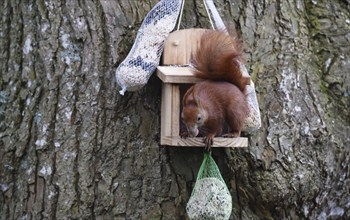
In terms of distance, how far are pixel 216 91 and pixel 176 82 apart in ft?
0.47

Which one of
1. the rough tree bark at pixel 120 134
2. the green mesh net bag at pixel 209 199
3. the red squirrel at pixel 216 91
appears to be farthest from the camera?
the rough tree bark at pixel 120 134

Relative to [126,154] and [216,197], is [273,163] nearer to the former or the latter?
[216,197]

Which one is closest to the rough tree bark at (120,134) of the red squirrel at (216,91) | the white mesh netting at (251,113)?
the white mesh netting at (251,113)

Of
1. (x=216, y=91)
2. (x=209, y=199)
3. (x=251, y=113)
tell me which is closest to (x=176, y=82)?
(x=216, y=91)

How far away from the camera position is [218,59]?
7.26ft

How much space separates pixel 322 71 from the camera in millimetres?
2725

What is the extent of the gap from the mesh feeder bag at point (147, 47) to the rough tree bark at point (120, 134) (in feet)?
0.53

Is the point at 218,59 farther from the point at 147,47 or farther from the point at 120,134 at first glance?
the point at 120,134

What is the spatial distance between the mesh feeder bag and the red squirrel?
172 millimetres

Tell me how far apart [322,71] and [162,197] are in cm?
81

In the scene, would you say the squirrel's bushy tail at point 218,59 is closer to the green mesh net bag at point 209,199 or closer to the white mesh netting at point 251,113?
the white mesh netting at point 251,113

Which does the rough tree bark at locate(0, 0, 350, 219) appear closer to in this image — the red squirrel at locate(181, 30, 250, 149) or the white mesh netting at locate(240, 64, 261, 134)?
the white mesh netting at locate(240, 64, 261, 134)

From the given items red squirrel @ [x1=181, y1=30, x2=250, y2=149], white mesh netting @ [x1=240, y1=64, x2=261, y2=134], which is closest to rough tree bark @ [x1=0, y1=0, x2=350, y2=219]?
white mesh netting @ [x1=240, y1=64, x2=261, y2=134]

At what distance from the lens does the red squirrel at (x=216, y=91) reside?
217cm
